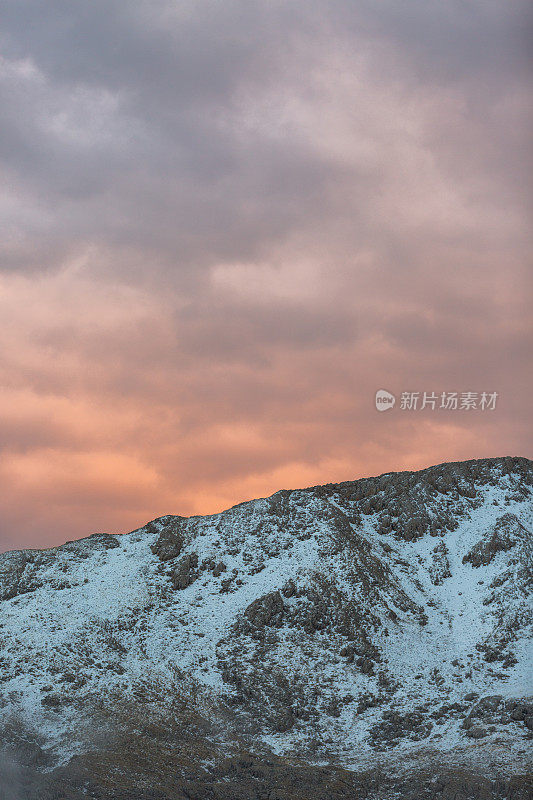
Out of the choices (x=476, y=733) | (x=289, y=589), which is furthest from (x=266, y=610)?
(x=476, y=733)

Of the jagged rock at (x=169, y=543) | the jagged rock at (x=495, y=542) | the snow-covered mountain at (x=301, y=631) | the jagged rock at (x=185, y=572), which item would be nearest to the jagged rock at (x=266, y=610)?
the snow-covered mountain at (x=301, y=631)

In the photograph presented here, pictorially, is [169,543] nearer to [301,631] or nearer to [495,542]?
[301,631]

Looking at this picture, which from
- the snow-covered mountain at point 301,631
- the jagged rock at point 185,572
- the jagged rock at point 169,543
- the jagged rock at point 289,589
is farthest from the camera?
the jagged rock at point 169,543

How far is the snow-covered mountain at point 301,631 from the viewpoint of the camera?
5056 centimetres

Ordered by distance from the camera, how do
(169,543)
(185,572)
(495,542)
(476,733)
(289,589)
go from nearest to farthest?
(476,733) → (289,589) → (185,572) → (495,542) → (169,543)

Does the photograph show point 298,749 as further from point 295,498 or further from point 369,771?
point 295,498

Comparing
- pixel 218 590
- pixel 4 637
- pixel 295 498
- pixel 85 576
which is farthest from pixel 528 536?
pixel 4 637

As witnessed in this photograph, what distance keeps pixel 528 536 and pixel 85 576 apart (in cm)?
4258

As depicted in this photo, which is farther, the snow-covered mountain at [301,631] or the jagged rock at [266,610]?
the jagged rock at [266,610]

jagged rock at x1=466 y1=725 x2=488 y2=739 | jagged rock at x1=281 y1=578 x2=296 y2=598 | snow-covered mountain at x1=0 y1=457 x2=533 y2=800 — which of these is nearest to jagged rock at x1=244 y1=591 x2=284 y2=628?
snow-covered mountain at x1=0 y1=457 x2=533 y2=800

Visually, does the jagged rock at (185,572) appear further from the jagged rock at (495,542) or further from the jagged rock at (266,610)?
the jagged rock at (495,542)

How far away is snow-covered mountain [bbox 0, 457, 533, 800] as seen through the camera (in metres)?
50.6

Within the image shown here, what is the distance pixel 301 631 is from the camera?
204ft

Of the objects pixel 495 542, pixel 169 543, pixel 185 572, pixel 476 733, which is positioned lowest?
pixel 476 733
